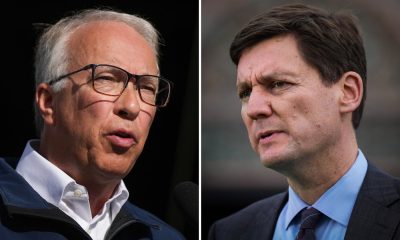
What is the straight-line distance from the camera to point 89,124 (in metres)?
1.88

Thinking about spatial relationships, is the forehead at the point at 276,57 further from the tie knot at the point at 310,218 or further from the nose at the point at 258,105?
the tie knot at the point at 310,218

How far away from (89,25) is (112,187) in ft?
1.59

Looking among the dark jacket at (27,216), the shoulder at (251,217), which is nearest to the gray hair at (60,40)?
the dark jacket at (27,216)

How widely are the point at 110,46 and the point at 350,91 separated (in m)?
0.71

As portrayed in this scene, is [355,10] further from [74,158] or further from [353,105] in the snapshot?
[74,158]

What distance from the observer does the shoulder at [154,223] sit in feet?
6.49

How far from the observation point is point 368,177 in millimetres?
1867

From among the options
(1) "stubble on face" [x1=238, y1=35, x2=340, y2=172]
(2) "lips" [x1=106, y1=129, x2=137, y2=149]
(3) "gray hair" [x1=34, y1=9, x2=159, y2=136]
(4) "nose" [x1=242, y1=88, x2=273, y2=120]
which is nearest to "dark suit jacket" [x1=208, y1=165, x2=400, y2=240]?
(1) "stubble on face" [x1=238, y1=35, x2=340, y2=172]

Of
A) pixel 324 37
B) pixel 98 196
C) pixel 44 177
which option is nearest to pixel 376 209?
pixel 324 37

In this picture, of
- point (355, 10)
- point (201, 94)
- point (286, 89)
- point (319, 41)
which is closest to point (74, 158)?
point (201, 94)

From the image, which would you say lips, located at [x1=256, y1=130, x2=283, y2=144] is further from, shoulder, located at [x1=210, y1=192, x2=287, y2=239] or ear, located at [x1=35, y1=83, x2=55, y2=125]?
ear, located at [x1=35, y1=83, x2=55, y2=125]

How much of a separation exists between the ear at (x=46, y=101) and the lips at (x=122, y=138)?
18 centimetres

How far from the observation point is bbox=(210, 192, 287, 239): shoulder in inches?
78.3

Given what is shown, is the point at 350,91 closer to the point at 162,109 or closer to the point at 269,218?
the point at 269,218
